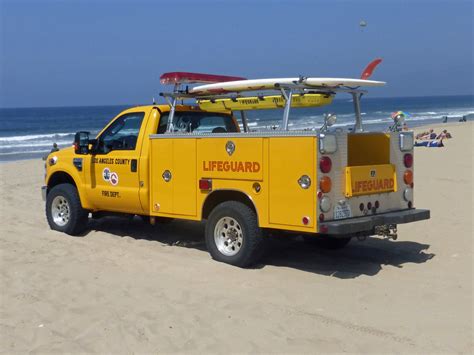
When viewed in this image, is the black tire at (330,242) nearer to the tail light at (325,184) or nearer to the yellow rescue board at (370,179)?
the yellow rescue board at (370,179)

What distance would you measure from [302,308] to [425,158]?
13.8 metres

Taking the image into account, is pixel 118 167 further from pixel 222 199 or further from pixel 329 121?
pixel 329 121

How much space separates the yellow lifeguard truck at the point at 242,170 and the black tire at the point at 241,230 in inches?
0.5

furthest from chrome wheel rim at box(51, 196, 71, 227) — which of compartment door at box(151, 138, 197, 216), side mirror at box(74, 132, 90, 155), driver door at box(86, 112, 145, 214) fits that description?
compartment door at box(151, 138, 197, 216)

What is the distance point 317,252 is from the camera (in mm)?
8148

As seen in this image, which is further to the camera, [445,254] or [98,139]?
[98,139]

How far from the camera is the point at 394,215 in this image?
7.18 meters

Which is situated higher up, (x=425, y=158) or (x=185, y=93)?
(x=185, y=93)

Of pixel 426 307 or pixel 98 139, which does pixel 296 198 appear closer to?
pixel 426 307

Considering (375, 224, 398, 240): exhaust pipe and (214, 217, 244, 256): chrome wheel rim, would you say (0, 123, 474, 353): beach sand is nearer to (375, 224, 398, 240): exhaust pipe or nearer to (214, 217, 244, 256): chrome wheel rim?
(214, 217, 244, 256): chrome wheel rim

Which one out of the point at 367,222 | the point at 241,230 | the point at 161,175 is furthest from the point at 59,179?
the point at 367,222

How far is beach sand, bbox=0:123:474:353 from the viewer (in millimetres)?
5105

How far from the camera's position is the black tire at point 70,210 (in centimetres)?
914

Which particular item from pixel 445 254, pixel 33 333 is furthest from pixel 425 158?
pixel 33 333
